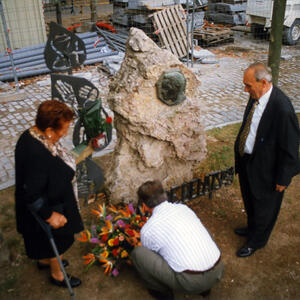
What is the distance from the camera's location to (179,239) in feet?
8.84

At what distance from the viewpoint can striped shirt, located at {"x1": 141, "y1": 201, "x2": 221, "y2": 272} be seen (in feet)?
8.87

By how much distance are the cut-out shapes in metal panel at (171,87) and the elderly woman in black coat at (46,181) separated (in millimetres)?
1354

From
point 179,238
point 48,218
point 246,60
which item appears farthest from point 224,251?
point 246,60

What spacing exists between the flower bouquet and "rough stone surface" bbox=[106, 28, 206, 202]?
0.59 m

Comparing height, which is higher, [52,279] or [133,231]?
[133,231]

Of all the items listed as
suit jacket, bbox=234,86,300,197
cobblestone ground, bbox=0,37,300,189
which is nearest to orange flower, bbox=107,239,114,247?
Answer: suit jacket, bbox=234,86,300,197

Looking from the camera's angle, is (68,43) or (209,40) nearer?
(68,43)

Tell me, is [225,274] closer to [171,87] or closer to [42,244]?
[42,244]

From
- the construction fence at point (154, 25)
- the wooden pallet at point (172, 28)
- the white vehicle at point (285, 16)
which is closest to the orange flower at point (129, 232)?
the construction fence at point (154, 25)

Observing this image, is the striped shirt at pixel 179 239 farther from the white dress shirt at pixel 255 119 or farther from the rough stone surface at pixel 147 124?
the rough stone surface at pixel 147 124

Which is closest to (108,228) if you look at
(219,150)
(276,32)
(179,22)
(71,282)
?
(71,282)

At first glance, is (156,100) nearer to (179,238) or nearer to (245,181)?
(245,181)

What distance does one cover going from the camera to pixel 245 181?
3.61 meters

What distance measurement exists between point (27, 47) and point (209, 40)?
6392 millimetres
